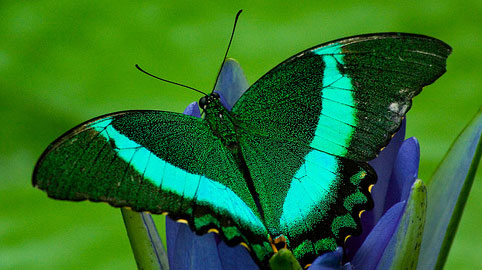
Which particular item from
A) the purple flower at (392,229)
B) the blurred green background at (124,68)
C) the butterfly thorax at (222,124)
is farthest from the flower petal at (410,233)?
the blurred green background at (124,68)

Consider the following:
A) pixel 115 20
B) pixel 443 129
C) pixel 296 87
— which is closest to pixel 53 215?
pixel 115 20

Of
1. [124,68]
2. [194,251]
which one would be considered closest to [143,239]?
[194,251]

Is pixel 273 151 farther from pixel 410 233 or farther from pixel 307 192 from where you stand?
pixel 410 233

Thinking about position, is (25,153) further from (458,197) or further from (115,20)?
(458,197)

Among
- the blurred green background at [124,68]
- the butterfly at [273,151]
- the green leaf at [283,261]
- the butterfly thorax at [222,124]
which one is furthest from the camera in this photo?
the blurred green background at [124,68]

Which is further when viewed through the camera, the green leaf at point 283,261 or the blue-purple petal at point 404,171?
the blue-purple petal at point 404,171

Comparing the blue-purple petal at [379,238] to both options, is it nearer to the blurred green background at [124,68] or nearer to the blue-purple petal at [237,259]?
the blue-purple petal at [237,259]

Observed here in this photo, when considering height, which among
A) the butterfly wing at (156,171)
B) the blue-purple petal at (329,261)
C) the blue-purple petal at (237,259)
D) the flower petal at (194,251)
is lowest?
the blue-purple petal at (329,261)
